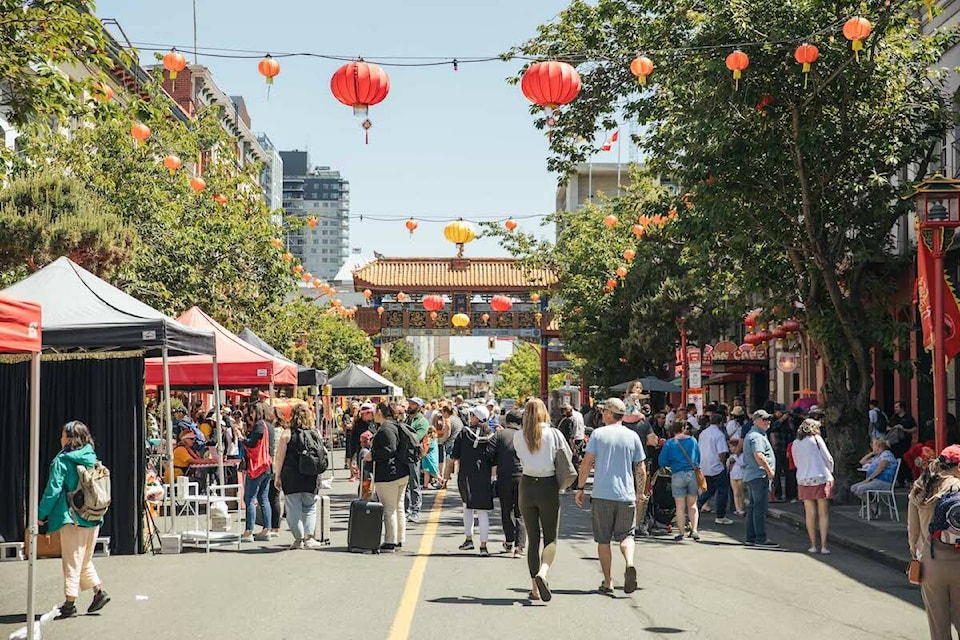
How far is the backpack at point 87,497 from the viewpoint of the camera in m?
9.73

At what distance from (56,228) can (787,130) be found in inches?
514

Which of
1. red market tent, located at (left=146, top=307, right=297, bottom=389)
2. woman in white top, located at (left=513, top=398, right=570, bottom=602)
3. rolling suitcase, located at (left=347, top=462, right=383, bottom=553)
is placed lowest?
rolling suitcase, located at (left=347, top=462, right=383, bottom=553)

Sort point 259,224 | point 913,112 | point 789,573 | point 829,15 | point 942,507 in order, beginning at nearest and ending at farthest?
point 942,507, point 789,573, point 829,15, point 913,112, point 259,224

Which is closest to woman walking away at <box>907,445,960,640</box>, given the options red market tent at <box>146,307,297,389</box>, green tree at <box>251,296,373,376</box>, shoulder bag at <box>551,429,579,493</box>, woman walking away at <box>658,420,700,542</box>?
shoulder bag at <box>551,429,579,493</box>

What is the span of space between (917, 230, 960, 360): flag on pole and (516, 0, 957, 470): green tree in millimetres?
2611

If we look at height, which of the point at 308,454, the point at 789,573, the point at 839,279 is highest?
the point at 839,279

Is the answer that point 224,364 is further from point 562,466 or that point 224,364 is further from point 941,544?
point 941,544

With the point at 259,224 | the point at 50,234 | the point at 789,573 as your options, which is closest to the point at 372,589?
the point at 789,573

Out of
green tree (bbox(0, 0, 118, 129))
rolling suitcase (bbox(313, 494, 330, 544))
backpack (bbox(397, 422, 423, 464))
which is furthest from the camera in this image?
rolling suitcase (bbox(313, 494, 330, 544))

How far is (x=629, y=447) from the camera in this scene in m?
11.1

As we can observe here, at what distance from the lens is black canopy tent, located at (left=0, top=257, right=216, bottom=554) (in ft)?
44.7

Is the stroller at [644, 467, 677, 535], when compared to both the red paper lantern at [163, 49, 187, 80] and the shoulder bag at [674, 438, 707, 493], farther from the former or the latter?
the red paper lantern at [163, 49, 187, 80]

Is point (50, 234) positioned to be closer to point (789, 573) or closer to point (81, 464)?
point (81, 464)

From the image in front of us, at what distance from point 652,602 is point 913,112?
1370cm
